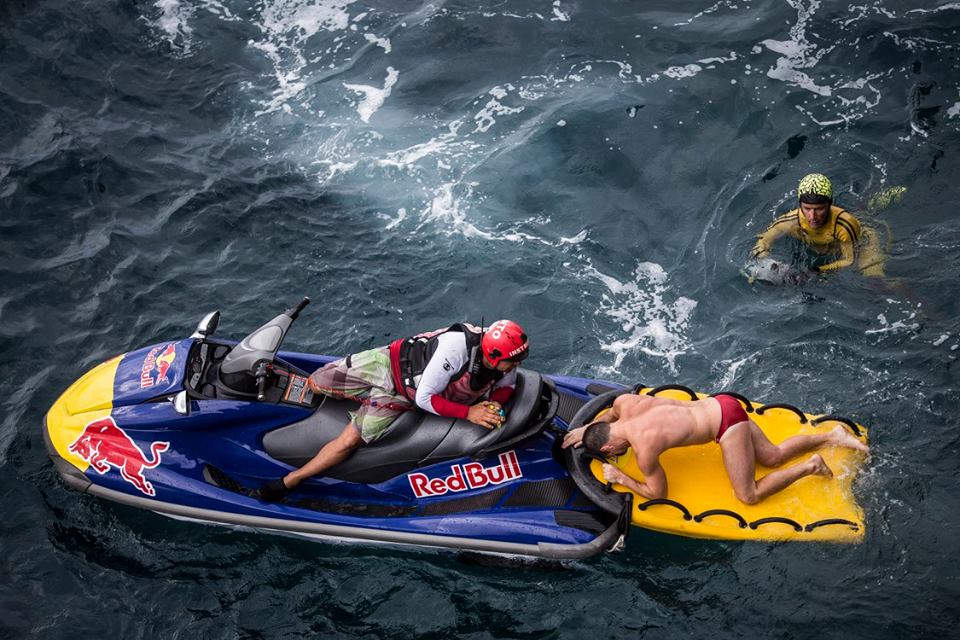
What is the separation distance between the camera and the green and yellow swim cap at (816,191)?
31.4ft

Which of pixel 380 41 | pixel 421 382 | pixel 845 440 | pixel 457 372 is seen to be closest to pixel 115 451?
pixel 421 382

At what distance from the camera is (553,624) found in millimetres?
7449

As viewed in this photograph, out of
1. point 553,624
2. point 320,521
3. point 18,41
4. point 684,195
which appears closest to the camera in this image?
point 553,624

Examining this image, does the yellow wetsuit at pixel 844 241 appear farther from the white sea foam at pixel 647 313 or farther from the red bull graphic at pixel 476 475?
the red bull graphic at pixel 476 475

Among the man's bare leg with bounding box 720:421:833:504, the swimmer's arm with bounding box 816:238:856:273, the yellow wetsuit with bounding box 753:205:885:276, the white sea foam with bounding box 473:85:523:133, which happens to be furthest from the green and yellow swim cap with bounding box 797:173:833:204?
the white sea foam with bounding box 473:85:523:133

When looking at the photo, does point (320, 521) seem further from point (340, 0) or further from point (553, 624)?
point (340, 0)

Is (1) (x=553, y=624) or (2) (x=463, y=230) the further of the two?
(2) (x=463, y=230)

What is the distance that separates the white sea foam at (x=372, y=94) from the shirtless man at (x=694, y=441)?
7.11 meters

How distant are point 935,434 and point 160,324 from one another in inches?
327

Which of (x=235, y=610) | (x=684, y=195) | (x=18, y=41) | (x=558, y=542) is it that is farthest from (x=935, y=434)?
(x=18, y=41)

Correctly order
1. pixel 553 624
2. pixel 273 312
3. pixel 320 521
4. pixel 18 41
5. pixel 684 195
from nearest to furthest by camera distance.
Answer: pixel 553 624
pixel 320 521
pixel 273 312
pixel 684 195
pixel 18 41

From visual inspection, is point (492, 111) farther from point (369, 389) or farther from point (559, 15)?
point (369, 389)

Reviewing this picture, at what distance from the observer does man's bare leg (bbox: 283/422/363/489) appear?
780cm

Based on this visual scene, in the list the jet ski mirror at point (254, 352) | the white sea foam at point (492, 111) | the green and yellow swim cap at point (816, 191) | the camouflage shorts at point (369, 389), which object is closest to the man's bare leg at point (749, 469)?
the camouflage shorts at point (369, 389)
